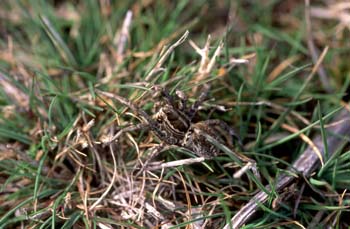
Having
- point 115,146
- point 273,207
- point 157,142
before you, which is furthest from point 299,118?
point 115,146

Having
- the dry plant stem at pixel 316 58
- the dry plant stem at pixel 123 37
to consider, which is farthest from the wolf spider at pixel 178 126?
the dry plant stem at pixel 316 58

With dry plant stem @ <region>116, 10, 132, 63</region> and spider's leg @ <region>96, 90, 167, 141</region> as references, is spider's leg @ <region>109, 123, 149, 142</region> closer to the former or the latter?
spider's leg @ <region>96, 90, 167, 141</region>

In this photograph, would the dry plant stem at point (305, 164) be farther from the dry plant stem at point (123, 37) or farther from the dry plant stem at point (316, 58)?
the dry plant stem at point (123, 37)

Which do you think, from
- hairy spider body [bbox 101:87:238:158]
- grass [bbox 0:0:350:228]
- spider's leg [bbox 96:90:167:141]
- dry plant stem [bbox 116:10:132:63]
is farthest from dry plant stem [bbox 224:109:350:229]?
dry plant stem [bbox 116:10:132:63]

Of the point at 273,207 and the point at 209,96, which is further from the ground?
the point at 209,96

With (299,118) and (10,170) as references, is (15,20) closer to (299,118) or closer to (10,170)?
(10,170)

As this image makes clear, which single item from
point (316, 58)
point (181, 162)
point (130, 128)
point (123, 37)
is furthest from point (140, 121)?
point (316, 58)
